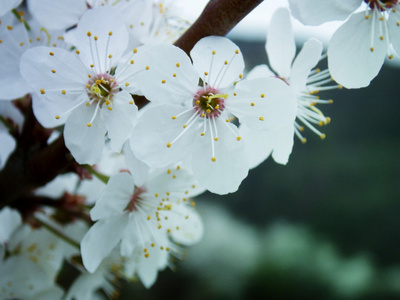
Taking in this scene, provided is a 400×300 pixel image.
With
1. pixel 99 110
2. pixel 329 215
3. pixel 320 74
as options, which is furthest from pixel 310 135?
pixel 99 110

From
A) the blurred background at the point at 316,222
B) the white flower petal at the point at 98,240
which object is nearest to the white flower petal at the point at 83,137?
the white flower petal at the point at 98,240

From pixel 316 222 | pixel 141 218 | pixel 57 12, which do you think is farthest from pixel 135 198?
pixel 316 222

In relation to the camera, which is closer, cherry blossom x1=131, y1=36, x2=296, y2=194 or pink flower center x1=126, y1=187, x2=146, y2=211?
cherry blossom x1=131, y1=36, x2=296, y2=194

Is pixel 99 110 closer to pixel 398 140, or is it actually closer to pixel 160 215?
pixel 160 215

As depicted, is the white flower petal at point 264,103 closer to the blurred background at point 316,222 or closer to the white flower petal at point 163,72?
the white flower petal at point 163,72

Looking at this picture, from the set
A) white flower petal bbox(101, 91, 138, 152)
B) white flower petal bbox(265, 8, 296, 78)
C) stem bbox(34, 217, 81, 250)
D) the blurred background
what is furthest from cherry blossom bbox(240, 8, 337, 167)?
the blurred background

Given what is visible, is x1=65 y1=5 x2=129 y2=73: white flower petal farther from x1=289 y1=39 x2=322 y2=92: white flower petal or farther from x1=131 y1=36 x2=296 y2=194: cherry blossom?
x1=289 y1=39 x2=322 y2=92: white flower petal
